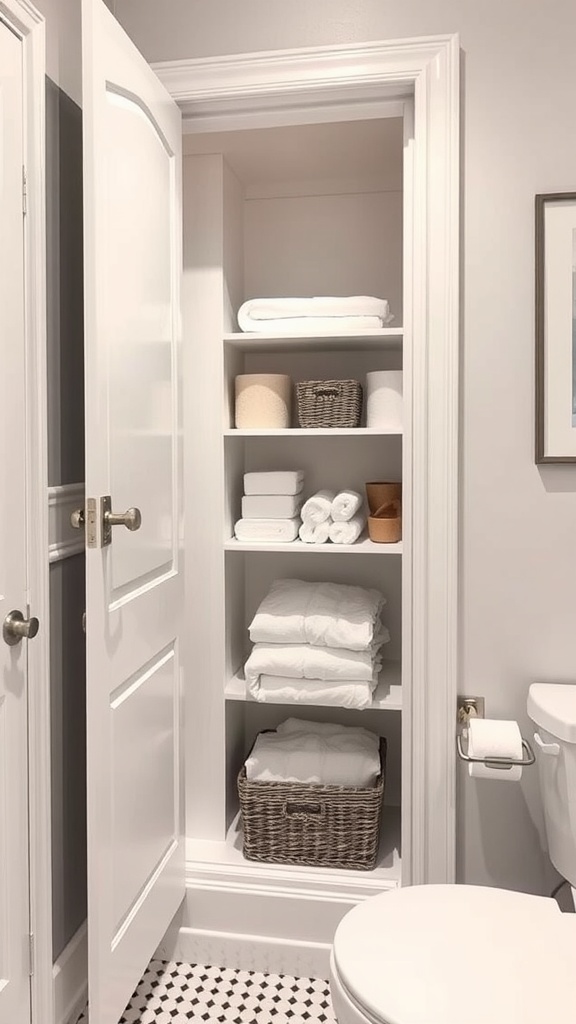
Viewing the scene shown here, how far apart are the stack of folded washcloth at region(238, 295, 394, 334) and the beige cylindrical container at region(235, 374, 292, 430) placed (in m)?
0.14

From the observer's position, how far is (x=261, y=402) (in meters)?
2.27

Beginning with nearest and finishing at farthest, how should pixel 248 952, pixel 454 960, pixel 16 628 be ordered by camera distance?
pixel 454 960 < pixel 16 628 < pixel 248 952

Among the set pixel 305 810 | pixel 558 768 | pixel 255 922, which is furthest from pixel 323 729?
pixel 558 768

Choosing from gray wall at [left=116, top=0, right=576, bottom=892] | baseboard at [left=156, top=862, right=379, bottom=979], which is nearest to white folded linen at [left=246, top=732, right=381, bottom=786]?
baseboard at [left=156, top=862, right=379, bottom=979]

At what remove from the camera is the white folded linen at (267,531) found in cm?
226

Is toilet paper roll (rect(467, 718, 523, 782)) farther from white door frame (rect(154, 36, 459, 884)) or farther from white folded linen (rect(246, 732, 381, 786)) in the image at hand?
white folded linen (rect(246, 732, 381, 786))

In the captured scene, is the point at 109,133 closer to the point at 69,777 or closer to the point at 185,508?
the point at 185,508

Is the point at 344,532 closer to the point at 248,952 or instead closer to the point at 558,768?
the point at 558,768

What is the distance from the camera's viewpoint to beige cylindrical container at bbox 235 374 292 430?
7.46 feet

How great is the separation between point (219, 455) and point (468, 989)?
139cm

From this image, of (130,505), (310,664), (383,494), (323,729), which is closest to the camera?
(130,505)

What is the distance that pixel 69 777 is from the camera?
174 cm

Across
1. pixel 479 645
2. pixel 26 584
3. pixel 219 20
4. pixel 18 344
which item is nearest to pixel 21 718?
pixel 26 584

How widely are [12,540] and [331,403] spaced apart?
1.02 meters
